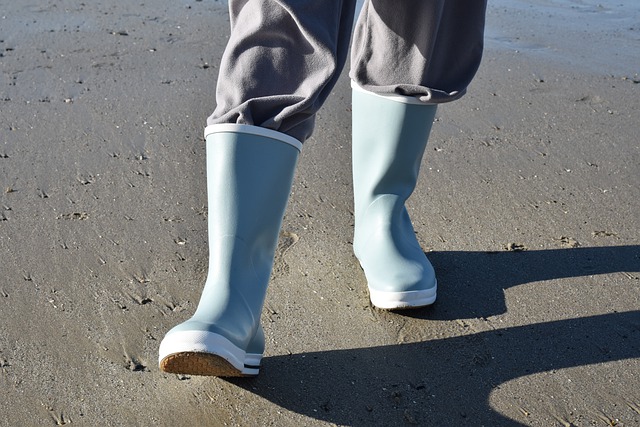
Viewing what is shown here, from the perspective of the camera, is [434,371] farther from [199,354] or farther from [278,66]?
[278,66]

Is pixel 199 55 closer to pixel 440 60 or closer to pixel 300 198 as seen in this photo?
pixel 300 198

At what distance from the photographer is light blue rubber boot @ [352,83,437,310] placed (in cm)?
179

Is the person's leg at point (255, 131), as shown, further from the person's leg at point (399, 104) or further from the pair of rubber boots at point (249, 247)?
the person's leg at point (399, 104)

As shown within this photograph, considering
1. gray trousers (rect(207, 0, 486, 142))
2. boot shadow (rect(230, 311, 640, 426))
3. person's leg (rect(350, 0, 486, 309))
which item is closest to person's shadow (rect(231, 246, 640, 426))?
boot shadow (rect(230, 311, 640, 426))

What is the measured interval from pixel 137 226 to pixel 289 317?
20.2 inches

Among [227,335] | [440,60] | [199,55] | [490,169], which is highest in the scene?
[440,60]

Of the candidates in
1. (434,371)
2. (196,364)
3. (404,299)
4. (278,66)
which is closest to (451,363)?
(434,371)

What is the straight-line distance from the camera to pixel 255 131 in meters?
1.47

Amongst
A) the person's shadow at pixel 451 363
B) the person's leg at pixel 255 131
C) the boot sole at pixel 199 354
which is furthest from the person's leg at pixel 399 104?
the boot sole at pixel 199 354

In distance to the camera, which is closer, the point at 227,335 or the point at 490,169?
the point at 227,335

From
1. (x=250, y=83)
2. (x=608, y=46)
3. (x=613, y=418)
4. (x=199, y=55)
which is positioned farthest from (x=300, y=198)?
(x=608, y=46)

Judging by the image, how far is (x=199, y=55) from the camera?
3.41m

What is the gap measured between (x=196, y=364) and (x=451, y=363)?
0.51m

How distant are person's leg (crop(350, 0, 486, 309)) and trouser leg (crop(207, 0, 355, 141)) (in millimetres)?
250
